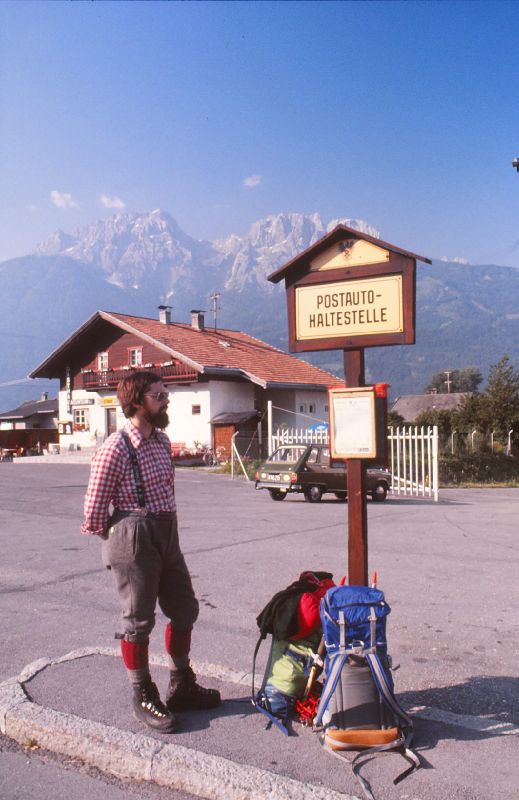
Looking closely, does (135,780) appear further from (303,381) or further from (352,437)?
(303,381)

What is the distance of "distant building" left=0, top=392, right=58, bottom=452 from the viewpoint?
54.5 meters

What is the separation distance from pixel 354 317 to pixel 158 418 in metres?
1.45

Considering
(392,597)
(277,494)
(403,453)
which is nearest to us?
(392,597)

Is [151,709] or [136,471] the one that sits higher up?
[136,471]

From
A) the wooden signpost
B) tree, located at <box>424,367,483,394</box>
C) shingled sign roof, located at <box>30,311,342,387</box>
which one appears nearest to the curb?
the wooden signpost

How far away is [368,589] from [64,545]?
24.2ft

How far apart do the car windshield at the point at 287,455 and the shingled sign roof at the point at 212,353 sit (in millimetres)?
20099

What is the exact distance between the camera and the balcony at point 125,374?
3972 centimetres

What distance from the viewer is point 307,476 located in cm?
1744

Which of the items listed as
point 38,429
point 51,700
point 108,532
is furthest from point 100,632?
point 38,429

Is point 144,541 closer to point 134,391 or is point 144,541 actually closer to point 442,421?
point 134,391

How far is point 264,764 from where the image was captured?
3.64m

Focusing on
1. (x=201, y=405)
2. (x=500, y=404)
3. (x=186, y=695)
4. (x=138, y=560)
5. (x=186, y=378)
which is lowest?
(x=186, y=695)

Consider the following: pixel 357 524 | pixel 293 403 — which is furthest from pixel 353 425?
pixel 293 403
